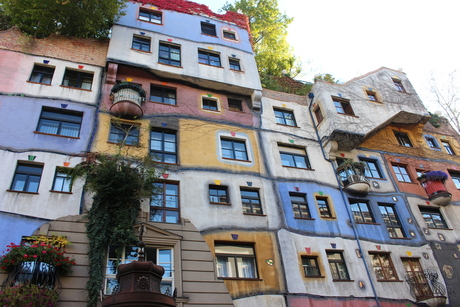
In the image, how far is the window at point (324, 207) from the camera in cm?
1540

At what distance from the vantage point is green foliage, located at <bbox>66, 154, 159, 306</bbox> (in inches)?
419

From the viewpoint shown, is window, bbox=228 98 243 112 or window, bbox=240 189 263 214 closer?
window, bbox=240 189 263 214

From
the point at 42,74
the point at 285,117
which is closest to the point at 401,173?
the point at 285,117

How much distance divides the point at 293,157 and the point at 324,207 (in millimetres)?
2898

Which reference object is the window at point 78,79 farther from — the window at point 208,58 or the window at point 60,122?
the window at point 208,58

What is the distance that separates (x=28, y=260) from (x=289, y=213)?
364 inches

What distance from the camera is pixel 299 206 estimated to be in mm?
15102

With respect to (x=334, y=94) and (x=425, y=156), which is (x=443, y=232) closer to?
(x=425, y=156)

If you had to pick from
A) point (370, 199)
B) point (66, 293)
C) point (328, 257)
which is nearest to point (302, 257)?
point (328, 257)

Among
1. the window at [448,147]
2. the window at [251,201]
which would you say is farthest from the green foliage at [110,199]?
the window at [448,147]

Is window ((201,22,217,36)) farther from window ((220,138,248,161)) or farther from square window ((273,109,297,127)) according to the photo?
window ((220,138,248,161))

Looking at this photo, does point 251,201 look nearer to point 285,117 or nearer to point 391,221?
point 285,117

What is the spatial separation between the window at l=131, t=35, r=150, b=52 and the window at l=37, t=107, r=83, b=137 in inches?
211

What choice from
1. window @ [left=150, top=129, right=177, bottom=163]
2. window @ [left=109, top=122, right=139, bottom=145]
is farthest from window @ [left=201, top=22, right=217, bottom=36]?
window @ [left=109, top=122, right=139, bottom=145]
